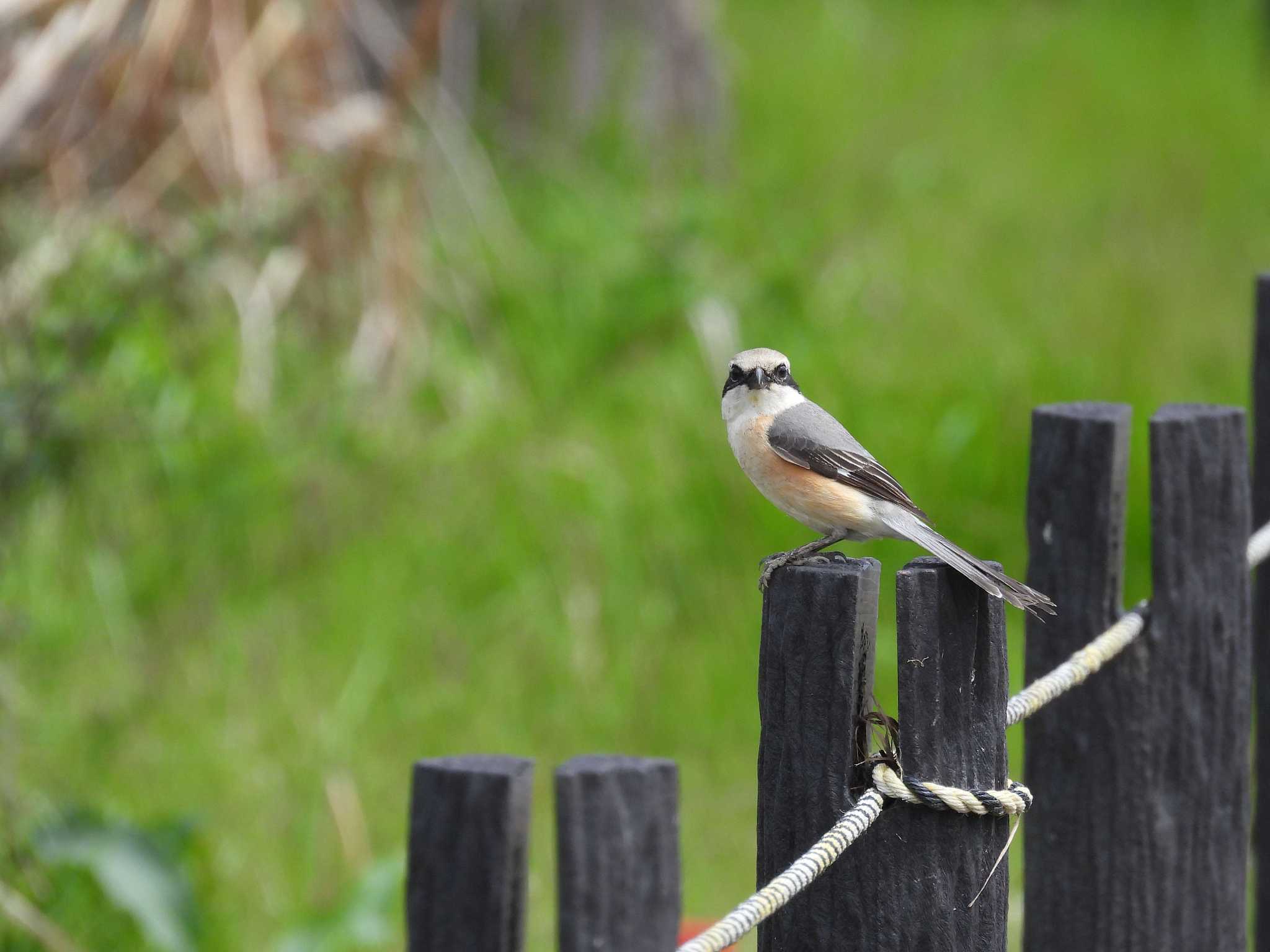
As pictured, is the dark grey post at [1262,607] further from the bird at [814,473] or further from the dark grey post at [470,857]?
the dark grey post at [470,857]

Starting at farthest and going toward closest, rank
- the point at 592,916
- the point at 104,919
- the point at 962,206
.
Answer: the point at 962,206
the point at 104,919
the point at 592,916

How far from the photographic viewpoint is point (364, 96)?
5.22 meters

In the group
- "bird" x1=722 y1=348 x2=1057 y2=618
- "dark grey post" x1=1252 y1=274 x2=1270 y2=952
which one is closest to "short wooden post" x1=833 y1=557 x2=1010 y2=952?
"bird" x1=722 y1=348 x2=1057 y2=618

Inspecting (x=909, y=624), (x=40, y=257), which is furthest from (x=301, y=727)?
(x=909, y=624)

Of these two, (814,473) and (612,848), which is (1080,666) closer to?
(814,473)

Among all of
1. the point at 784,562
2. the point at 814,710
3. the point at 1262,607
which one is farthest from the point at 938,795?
the point at 1262,607

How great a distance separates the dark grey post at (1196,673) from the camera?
6.75 feet

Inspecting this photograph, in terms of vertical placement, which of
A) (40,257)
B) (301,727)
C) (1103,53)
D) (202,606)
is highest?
(1103,53)

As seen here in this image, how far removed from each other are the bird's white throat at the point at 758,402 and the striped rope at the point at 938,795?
66 cm

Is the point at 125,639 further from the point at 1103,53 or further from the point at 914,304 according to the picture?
the point at 1103,53

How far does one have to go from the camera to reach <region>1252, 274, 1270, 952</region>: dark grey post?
2.39 metres

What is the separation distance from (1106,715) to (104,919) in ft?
7.14

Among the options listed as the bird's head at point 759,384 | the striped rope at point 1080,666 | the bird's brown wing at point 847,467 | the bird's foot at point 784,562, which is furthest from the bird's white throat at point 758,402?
the striped rope at point 1080,666

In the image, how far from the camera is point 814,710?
150 cm
